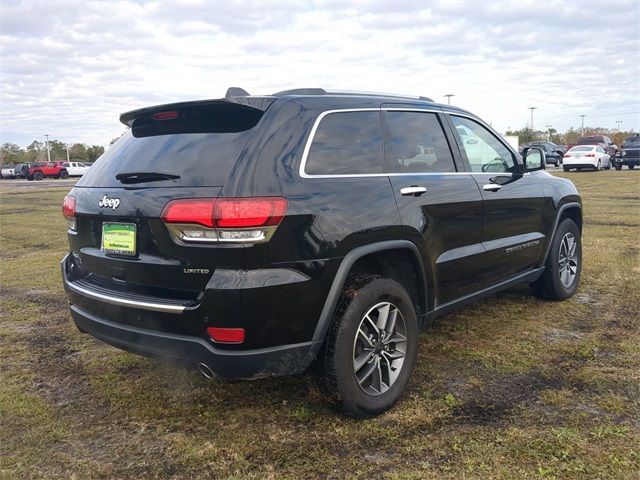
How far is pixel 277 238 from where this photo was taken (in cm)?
264

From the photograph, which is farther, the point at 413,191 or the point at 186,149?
the point at 413,191

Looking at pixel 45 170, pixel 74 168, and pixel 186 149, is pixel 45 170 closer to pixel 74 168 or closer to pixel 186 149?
pixel 74 168

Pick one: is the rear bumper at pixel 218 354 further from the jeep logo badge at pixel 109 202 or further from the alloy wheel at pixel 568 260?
the alloy wheel at pixel 568 260

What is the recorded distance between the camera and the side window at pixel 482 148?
421 centimetres

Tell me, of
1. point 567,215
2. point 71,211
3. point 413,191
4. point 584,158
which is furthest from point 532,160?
point 584,158

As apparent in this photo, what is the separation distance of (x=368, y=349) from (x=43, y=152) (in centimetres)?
9647

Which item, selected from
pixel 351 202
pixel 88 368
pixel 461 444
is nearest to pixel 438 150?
pixel 351 202

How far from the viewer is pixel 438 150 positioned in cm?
391

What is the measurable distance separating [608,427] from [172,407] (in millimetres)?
2470

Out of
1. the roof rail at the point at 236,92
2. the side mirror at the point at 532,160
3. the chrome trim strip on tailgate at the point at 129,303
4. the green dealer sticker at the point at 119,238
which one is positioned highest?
the roof rail at the point at 236,92

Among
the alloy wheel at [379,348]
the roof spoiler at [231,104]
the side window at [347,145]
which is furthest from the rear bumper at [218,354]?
the roof spoiler at [231,104]

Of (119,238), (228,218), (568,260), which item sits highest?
(228,218)

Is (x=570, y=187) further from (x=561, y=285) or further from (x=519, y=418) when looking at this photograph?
(x=519, y=418)

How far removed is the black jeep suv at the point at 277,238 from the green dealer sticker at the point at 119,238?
11mm
